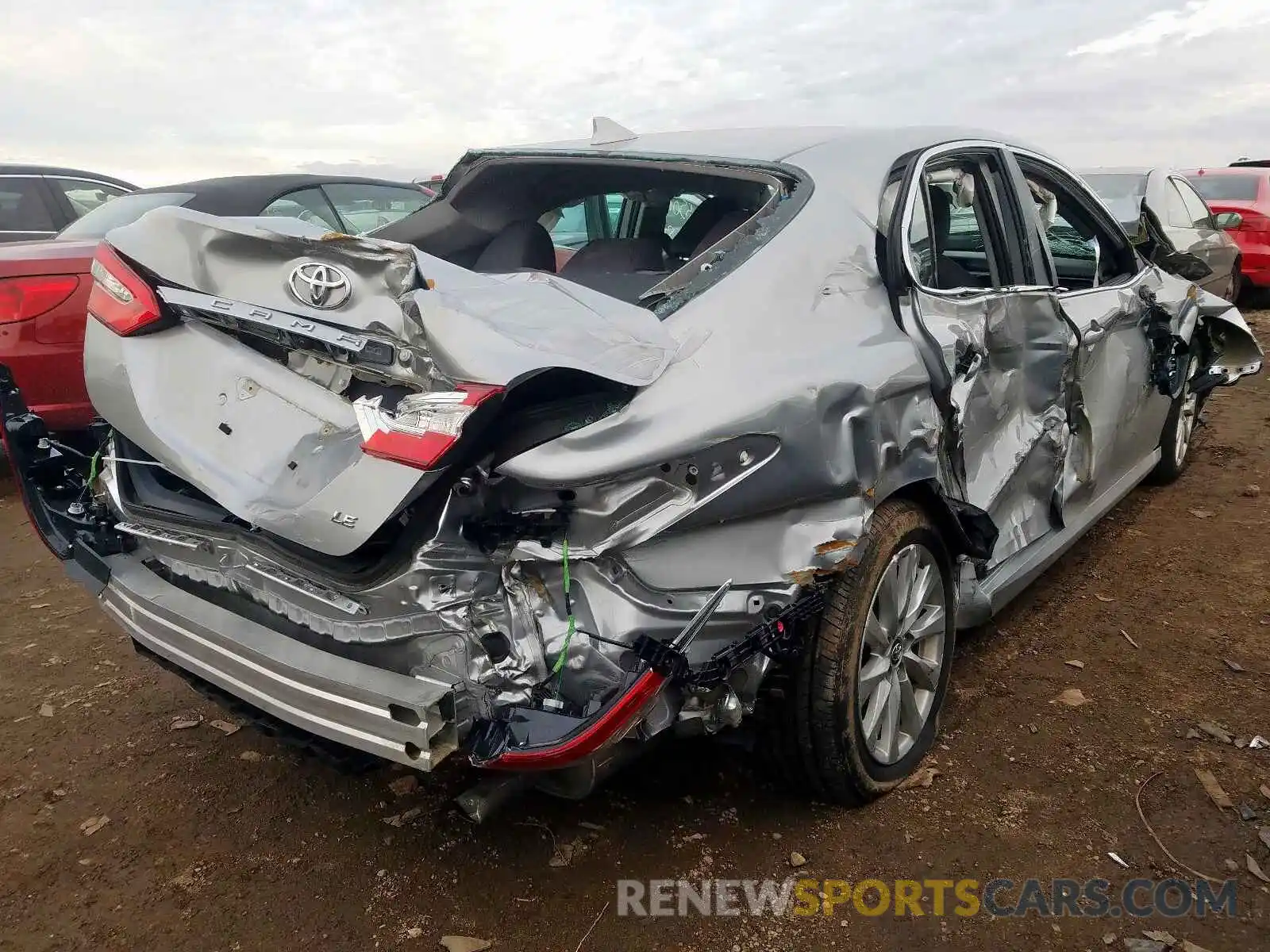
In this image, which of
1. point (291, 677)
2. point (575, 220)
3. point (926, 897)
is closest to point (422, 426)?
point (291, 677)

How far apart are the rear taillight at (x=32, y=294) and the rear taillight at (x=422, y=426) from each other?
152 inches

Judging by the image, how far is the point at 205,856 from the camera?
235cm

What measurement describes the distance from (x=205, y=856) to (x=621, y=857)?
105 cm

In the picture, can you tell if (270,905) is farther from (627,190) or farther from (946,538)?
Result: (627,190)

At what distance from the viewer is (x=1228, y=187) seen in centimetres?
1023

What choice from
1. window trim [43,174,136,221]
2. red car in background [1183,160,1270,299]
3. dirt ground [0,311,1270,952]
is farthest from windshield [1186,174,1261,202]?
window trim [43,174,136,221]

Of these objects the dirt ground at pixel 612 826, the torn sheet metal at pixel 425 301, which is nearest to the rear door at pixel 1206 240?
the dirt ground at pixel 612 826

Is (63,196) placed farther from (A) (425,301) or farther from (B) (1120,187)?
(B) (1120,187)

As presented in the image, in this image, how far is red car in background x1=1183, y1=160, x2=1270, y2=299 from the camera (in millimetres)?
9930

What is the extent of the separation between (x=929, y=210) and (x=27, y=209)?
7197 millimetres

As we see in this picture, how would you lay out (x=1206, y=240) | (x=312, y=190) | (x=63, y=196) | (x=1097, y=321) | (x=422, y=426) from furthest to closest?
1. (x=1206, y=240)
2. (x=63, y=196)
3. (x=312, y=190)
4. (x=1097, y=321)
5. (x=422, y=426)

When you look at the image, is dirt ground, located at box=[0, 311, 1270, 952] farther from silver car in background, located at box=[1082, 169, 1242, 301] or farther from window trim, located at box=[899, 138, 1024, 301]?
silver car in background, located at box=[1082, 169, 1242, 301]

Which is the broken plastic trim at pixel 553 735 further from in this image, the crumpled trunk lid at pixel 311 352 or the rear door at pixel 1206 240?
the rear door at pixel 1206 240

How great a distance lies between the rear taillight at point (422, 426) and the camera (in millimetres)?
1679
